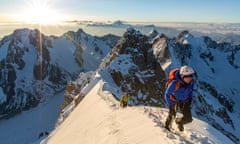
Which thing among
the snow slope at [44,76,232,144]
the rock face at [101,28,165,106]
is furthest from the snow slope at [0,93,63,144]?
the snow slope at [44,76,232,144]

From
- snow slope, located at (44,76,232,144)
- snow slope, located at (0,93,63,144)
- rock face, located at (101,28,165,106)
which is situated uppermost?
snow slope, located at (44,76,232,144)

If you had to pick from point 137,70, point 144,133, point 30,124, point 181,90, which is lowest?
point 30,124

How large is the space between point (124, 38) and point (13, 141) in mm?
64222

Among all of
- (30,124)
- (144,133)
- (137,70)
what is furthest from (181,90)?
(30,124)

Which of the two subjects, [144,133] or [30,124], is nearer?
[144,133]

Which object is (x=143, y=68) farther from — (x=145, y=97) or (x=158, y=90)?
(x=145, y=97)

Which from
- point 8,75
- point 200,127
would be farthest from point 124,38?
point 8,75

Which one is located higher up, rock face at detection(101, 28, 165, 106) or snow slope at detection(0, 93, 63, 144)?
rock face at detection(101, 28, 165, 106)

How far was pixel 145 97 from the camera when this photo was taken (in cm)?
6069

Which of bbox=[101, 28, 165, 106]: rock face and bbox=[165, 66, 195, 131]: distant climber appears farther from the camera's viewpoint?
bbox=[101, 28, 165, 106]: rock face

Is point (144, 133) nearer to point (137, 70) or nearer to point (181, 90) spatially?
point (181, 90)

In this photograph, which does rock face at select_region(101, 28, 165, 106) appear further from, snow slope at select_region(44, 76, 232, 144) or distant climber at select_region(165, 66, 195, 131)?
distant climber at select_region(165, 66, 195, 131)

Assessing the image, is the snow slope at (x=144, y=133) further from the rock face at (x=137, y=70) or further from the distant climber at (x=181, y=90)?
the rock face at (x=137, y=70)

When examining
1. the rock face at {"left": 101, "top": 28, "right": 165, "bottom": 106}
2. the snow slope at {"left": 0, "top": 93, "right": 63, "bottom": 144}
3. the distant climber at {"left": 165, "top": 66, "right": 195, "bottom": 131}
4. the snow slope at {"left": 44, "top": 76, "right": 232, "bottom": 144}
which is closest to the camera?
the distant climber at {"left": 165, "top": 66, "right": 195, "bottom": 131}
